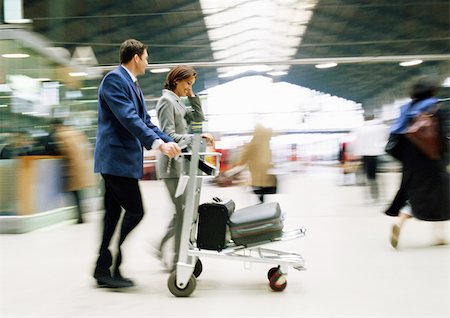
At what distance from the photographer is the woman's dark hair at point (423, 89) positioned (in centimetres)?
451

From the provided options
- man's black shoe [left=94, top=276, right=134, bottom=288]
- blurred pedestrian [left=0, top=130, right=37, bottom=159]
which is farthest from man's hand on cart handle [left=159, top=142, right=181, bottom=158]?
blurred pedestrian [left=0, top=130, right=37, bottom=159]

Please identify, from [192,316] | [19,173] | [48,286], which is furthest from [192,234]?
[19,173]

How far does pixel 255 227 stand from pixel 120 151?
3.02 ft

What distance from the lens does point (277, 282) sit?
3092 millimetres

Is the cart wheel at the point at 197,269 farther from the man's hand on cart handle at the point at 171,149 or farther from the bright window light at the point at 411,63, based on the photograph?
the bright window light at the point at 411,63

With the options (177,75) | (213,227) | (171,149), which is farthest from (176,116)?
(213,227)

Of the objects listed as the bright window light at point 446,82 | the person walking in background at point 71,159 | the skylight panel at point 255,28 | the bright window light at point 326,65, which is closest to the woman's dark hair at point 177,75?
the person walking in background at point 71,159

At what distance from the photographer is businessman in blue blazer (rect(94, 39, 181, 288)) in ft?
10.1

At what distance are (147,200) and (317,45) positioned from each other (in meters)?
6.03

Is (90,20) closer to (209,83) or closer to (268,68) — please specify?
(209,83)

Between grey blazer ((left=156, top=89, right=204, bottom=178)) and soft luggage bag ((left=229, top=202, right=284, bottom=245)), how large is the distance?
Answer: 1.98ft

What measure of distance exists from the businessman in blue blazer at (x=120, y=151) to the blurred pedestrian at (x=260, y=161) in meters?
2.67

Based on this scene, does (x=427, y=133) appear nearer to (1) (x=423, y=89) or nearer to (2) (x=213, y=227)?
(1) (x=423, y=89)

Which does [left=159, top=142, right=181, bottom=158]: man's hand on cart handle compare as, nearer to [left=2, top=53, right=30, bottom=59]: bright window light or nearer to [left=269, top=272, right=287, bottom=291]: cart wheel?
[left=269, top=272, right=287, bottom=291]: cart wheel
